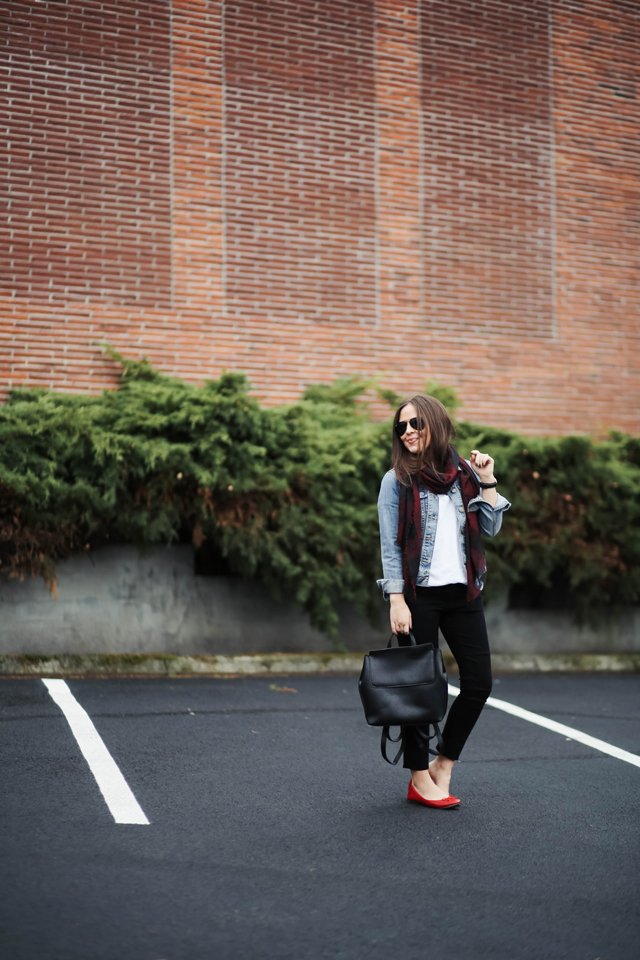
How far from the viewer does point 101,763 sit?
16.0 ft

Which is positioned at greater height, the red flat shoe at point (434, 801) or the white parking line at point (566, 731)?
the red flat shoe at point (434, 801)

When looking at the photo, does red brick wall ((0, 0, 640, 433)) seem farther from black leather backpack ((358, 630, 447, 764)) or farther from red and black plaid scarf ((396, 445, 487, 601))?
black leather backpack ((358, 630, 447, 764))

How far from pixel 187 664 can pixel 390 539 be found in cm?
452

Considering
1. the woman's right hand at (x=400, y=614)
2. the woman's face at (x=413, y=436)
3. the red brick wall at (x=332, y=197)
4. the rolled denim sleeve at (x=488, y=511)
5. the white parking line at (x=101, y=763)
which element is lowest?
the white parking line at (x=101, y=763)

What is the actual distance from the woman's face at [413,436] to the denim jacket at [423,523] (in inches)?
6.5

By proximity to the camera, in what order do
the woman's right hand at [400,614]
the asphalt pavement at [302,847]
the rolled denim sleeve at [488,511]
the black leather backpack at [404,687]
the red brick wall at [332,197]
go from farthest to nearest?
1. the red brick wall at [332,197]
2. the rolled denim sleeve at [488,511]
3. the woman's right hand at [400,614]
4. the black leather backpack at [404,687]
5. the asphalt pavement at [302,847]

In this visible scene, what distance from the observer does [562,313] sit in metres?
11.6

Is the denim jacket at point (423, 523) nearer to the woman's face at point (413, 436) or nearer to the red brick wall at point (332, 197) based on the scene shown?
the woman's face at point (413, 436)

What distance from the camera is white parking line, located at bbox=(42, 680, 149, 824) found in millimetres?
4074

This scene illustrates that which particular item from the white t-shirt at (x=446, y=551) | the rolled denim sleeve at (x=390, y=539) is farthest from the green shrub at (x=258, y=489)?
the white t-shirt at (x=446, y=551)

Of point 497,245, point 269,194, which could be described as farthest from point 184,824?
point 497,245

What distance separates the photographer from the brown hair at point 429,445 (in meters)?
4.19

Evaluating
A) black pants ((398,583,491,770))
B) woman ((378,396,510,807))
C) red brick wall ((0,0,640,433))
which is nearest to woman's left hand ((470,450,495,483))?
woman ((378,396,510,807))

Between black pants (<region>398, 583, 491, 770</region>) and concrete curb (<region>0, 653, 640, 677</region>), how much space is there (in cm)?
428
